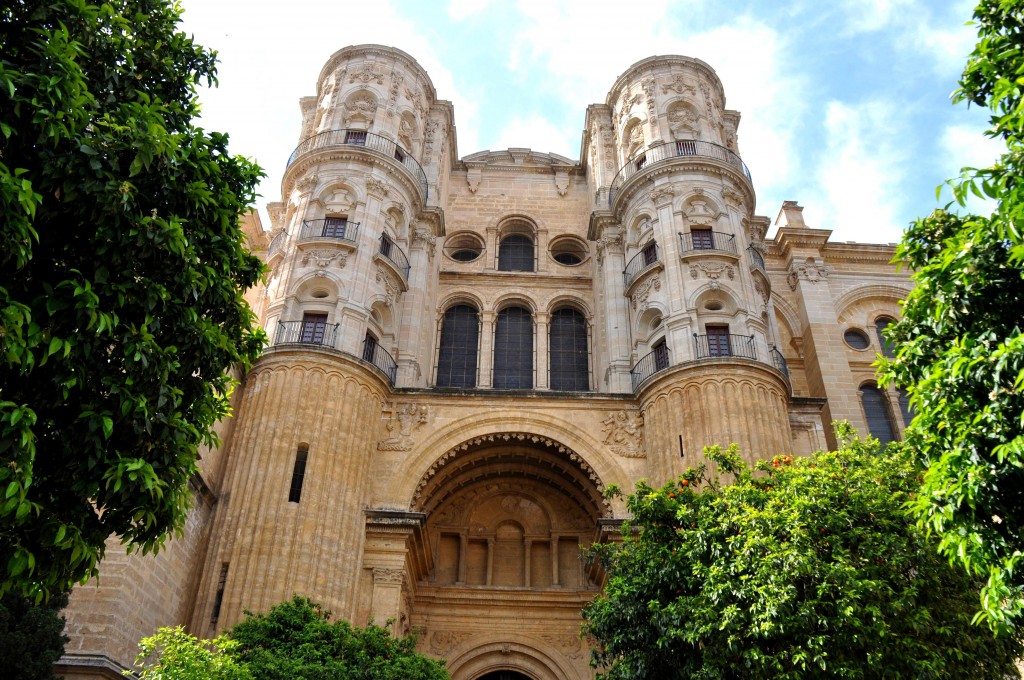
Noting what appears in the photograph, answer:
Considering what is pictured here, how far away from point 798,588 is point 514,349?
1391 centimetres

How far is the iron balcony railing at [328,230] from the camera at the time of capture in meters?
20.8

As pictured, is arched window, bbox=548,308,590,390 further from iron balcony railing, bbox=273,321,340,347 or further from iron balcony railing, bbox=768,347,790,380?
iron balcony railing, bbox=273,321,340,347

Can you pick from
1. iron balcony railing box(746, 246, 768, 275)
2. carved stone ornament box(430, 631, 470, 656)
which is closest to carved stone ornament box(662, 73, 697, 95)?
iron balcony railing box(746, 246, 768, 275)

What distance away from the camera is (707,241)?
21.6m

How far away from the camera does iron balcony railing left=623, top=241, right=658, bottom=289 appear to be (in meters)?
21.9

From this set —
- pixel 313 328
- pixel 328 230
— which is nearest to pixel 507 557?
pixel 313 328

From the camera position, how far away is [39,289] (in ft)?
22.7

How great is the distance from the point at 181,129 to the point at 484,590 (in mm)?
14226

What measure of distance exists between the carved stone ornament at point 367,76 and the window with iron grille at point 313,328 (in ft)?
29.1

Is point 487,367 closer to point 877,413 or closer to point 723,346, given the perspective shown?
point 723,346

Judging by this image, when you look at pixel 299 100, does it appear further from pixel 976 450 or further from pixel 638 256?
pixel 976 450

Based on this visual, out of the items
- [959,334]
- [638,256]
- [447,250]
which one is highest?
[447,250]

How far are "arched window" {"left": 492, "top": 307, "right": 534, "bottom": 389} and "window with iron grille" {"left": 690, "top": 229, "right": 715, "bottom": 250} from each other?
5445 millimetres

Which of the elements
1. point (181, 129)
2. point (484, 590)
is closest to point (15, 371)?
point (181, 129)
